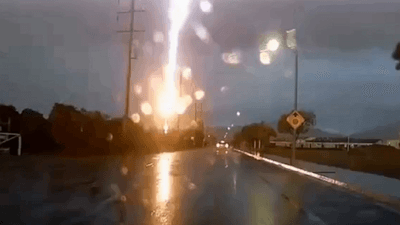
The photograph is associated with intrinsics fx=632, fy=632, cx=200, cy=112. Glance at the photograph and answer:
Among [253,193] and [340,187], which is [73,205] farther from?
[340,187]

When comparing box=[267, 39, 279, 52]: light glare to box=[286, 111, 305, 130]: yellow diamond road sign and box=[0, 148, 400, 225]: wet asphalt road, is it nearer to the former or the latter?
box=[286, 111, 305, 130]: yellow diamond road sign

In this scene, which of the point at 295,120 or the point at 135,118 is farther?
the point at 135,118

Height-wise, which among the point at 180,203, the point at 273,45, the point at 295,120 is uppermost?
the point at 273,45

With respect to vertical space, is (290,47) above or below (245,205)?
above

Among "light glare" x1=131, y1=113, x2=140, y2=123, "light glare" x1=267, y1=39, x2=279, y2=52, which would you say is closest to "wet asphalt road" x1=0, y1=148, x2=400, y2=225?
"light glare" x1=267, y1=39, x2=279, y2=52

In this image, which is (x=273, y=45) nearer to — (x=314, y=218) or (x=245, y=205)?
(x=245, y=205)

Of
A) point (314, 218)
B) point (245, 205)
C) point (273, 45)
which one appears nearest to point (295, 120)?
point (273, 45)

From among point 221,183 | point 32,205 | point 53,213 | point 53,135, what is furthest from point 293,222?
point 53,135

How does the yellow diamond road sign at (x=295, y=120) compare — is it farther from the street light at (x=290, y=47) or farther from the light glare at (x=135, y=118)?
the light glare at (x=135, y=118)

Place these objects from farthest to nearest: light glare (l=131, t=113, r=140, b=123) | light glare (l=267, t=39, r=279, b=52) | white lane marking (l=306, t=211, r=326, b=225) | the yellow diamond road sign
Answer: light glare (l=131, t=113, r=140, b=123), light glare (l=267, t=39, r=279, b=52), the yellow diamond road sign, white lane marking (l=306, t=211, r=326, b=225)

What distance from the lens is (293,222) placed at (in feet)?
44.1

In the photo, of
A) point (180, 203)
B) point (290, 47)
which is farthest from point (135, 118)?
point (180, 203)

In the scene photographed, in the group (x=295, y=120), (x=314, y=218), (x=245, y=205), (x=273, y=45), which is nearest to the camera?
(x=314, y=218)

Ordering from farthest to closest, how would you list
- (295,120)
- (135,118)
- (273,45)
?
(135,118)
(273,45)
(295,120)
